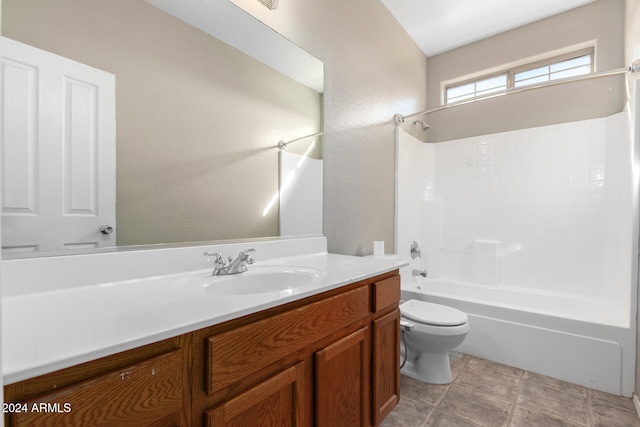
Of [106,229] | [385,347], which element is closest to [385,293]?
[385,347]

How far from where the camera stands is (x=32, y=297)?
826 mm

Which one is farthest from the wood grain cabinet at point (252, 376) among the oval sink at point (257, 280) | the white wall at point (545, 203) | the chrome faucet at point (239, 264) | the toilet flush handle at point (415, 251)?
the white wall at point (545, 203)

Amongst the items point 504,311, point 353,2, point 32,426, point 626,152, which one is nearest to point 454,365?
point 504,311

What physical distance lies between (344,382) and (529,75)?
318 centimetres

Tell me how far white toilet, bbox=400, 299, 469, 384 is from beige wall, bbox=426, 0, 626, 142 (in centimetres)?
197

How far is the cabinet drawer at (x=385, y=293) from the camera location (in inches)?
52.3

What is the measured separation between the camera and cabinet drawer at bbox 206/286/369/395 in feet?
2.36

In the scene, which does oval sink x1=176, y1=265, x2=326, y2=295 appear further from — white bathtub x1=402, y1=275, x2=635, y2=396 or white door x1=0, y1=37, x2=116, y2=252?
white bathtub x1=402, y1=275, x2=635, y2=396

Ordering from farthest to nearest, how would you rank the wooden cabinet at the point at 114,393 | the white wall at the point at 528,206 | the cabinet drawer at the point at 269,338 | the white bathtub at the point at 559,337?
the white wall at the point at 528,206
the white bathtub at the point at 559,337
the cabinet drawer at the point at 269,338
the wooden cabinet at the point at 114,393

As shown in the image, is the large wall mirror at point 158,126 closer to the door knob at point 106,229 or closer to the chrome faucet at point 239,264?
the door knob at point 106,229

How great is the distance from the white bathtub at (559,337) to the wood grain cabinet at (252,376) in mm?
1126

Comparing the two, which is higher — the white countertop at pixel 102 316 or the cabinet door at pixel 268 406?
the white countertop at pixel 102 316

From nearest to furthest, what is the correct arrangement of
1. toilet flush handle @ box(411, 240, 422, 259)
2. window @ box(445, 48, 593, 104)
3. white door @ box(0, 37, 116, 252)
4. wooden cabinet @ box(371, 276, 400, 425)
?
white door @ box(0, 37, 116, 252)
wooden cabinet @ box(371, 276, 400, 425)
window @ box(445, 48, 593, 104)
toilet flush handle @ box(411, 240, 422, 259)

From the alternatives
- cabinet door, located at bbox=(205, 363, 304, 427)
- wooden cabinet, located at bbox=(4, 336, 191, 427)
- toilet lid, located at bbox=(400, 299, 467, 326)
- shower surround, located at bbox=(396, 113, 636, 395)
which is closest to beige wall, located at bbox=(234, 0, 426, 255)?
shower surround, located at bbox=(396, 113, 636, 395)
